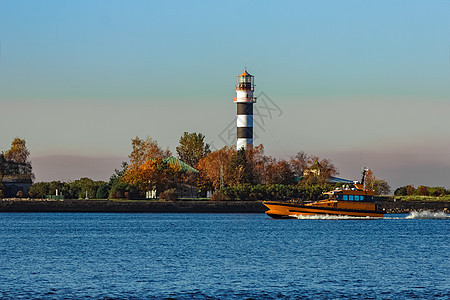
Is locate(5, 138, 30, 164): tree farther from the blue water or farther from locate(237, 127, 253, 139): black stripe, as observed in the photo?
the blue water

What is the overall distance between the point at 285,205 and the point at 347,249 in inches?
1474

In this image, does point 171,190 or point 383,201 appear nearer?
point 171,190

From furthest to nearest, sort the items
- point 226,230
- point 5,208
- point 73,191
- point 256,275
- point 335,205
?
point 73,191 → point 5,208 → point 335,205 → point 226,230 → point 256,275

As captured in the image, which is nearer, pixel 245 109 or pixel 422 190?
pixel 245 109

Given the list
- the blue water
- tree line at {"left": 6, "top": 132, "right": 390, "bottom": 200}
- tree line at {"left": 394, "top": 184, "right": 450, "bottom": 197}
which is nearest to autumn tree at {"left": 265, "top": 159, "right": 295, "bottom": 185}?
tree line at {"left": 6, "top": 132, "right": 390, "bottom": 200}

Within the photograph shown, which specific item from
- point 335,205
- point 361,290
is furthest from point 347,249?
point 335,205

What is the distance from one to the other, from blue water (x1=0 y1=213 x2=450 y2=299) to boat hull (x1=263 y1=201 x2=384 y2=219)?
15.1 meters

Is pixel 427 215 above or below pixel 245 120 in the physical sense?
below

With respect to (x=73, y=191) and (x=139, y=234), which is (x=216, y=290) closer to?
(x=139, y=234)

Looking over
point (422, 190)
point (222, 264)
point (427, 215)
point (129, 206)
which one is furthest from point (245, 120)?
point (222, 264)

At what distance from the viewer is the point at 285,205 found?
94375 mm

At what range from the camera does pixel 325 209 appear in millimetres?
93000

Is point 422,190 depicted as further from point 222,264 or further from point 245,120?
point 222,264

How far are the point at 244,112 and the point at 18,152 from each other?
44.2 m
